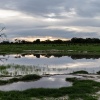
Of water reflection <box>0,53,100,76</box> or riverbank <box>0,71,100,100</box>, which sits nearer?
riverbank <box>0,71,100,100</box>

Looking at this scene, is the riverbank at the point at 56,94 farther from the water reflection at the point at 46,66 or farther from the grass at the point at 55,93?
the water reflection at the point at 46,66

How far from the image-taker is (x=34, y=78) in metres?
22.2

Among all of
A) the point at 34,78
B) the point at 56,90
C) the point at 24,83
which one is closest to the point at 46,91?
the point at 56,90

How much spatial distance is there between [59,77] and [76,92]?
21.5ft

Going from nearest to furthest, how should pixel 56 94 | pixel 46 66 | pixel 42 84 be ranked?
pixel 56 94 < pixel 42 84 < pixel 46 66

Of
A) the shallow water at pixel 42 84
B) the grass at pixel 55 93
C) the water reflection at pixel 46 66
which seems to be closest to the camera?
the grass at pixel 55 93

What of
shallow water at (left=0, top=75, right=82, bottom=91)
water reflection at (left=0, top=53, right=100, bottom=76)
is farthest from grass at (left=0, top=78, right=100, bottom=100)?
water reflection at (left=0, top=53, right=100, bottom=76)

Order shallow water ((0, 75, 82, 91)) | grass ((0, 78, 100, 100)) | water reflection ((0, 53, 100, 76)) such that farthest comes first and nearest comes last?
1. water reflection ((0, 53, 100, 76))
2. shallow water ((0, 75, 82, 91))
3. grass ((0, 78, 100, 100))

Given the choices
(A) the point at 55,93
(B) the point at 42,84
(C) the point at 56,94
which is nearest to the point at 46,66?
(B) the point at 42,84

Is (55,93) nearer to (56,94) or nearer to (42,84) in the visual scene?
(56,94)

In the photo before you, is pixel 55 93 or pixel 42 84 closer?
pixel 55 93

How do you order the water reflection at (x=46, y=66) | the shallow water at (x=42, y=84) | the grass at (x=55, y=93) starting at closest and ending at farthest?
the grass at (x=55, y=93)
the shallow water at (x=42, y=84)
the water reflection at (x=46, y=66)

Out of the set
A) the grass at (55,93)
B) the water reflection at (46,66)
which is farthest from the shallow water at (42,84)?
the water reflection at (46,66)

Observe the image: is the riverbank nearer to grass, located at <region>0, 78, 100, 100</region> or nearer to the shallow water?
grass, located at <region>0, 78, 100, 100</region>
